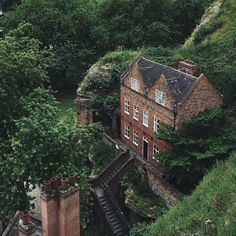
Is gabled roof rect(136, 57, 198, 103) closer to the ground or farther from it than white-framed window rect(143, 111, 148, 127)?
farther from it

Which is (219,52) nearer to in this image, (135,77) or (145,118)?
(135,77)

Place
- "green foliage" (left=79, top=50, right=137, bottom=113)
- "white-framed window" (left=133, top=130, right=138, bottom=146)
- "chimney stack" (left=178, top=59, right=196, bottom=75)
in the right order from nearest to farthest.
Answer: "white-framed window" (left=133, top=130, right=138, bottom=146), "chimney stack" (left=178, top=59, right=196, bottom=75), "green foliage" (left=79, top=50, right=137, bottom=113)

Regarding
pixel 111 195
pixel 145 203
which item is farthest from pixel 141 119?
pixel 145 203

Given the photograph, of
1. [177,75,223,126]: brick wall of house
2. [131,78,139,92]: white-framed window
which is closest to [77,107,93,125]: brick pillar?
[131,78,139,92]: white-framed window

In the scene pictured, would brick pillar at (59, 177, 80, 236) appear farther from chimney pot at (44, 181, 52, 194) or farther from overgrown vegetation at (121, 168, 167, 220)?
overgrown vegetation at (121, 168, 167, 220)

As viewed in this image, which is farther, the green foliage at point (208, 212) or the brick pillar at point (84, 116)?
the brick pillar at point (84, 116)

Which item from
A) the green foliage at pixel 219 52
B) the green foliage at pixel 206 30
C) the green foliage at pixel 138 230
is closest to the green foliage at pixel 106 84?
the green foliage at pixel 219 52

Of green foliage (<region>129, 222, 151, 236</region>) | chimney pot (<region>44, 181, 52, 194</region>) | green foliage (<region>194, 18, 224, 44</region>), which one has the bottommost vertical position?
green foliage (<region>129, 222, 151, 236</region>)

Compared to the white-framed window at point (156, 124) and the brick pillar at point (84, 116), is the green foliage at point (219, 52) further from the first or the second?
the brick pillar at point (84, 116)
